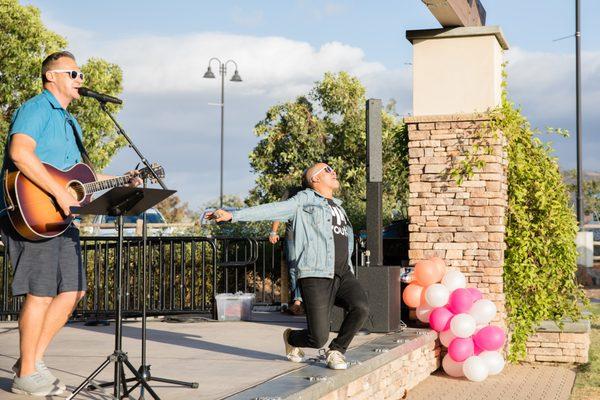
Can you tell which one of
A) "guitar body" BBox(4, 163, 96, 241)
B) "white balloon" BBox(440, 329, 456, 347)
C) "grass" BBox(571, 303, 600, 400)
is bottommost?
"grass" BBox(571, 303, 600, 400)

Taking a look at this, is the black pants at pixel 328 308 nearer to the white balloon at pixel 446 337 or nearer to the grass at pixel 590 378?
the white balloon at pixel 446 337

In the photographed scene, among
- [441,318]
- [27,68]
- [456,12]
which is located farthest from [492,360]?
[27,68]

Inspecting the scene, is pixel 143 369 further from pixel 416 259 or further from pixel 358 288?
pixel 416 259

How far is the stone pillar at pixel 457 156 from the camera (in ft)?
33.9

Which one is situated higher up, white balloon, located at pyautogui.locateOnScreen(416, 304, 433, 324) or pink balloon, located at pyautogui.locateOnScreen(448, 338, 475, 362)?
white balloon, located at pyautogui.locateOnScreen(416, 304, 433, 324)

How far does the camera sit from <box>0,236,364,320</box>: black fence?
38.8 feet

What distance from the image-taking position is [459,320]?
9.15 metres

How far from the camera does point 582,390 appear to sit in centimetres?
929

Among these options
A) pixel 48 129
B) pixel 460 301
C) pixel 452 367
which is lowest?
pixel 452 367

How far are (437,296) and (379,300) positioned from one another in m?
0.67

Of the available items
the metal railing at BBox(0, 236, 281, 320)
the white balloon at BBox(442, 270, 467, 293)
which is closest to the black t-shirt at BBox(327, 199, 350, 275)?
the white balloon at BBox(442, 270, 467, 293)

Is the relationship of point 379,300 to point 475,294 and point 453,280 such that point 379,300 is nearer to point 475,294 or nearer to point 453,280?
point 453,280

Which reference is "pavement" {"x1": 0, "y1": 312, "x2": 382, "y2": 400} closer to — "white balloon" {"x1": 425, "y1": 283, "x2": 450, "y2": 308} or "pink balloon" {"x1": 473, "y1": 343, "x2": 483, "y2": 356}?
"white balloon" {"x1": 425, "y1": 283, "x2": 450, "y2": 308}

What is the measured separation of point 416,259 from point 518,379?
1728mm
